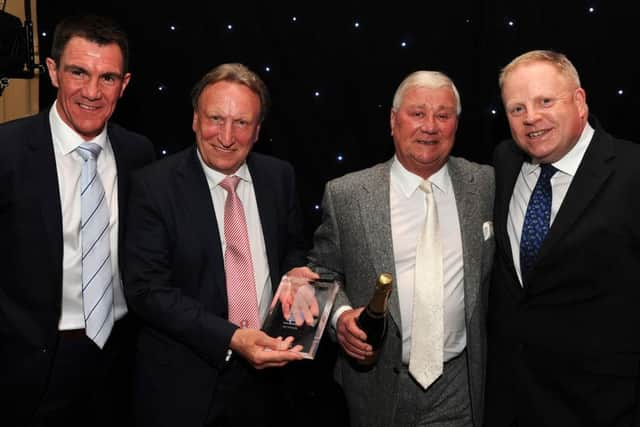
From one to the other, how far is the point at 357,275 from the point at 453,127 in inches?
27.6

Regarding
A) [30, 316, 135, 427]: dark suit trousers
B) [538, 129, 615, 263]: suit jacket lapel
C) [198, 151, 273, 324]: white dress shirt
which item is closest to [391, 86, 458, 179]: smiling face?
[538, 129, 615, 263]: suit jacket lapel

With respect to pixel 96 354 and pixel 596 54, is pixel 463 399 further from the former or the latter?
pixel 596 54

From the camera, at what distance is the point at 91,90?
7.86 ft

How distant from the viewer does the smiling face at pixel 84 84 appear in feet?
7.89

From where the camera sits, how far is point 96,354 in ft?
8.27

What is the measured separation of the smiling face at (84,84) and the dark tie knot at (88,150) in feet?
0.17

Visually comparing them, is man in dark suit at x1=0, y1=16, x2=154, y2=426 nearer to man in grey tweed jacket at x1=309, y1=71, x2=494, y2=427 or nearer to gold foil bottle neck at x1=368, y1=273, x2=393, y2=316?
man in grey tweed jacket at x1=309, y1=71, x2=494, y2=427

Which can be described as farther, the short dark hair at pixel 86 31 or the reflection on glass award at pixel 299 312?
the short dark hair at pixel 86 31

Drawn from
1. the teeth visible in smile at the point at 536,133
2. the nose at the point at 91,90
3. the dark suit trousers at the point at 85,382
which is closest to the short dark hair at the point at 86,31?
the nose at the point at 91,90

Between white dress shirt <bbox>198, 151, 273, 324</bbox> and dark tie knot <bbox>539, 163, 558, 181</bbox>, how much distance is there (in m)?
1.07

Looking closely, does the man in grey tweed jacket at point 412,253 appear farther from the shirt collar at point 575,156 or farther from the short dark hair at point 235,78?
the short dark hair at point 235,78

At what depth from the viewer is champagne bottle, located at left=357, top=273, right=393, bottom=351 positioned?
1.96 meters

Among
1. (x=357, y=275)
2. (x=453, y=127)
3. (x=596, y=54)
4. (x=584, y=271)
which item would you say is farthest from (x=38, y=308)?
(x=596, y=54)

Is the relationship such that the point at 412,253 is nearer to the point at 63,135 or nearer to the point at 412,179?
the point at 412,179
